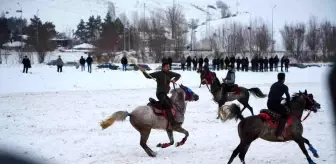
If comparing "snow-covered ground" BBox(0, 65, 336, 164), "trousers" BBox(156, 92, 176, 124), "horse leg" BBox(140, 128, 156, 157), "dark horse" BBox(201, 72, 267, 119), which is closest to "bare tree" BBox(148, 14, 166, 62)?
"snow-covered ground" BBox(0, 65, 336, 164)

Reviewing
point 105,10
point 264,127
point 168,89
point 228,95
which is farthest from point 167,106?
point 105,10

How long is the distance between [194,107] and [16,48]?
53.2 meters

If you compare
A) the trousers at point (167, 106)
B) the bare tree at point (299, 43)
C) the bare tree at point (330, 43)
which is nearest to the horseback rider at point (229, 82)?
the bare tree at point (330, 43)

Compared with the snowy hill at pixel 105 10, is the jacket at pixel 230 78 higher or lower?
lower

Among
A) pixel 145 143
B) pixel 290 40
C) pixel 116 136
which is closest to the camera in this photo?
pixel 145 143

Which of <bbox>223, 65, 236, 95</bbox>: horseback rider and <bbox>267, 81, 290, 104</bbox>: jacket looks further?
<bbox>223, 65, 236, 95</bbox>: horseback rider

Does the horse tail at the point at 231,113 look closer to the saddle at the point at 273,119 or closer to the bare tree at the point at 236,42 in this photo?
the saddle at the point at 273,119

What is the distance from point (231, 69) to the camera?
15969 mm

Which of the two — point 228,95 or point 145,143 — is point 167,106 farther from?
point 228,95

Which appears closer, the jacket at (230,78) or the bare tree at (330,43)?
the bare tree at (330,43)

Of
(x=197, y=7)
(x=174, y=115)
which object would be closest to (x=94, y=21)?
(x=174, y=115)

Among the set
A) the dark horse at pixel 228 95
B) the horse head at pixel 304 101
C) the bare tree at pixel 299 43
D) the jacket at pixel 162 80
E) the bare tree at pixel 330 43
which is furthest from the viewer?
the bare tree at pixel 299 43

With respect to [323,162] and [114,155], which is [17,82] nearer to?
[114,155]

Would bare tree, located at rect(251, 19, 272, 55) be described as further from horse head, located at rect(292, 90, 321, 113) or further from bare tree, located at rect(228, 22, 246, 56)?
horse head, located at rect(292, 90, 321, 113)
